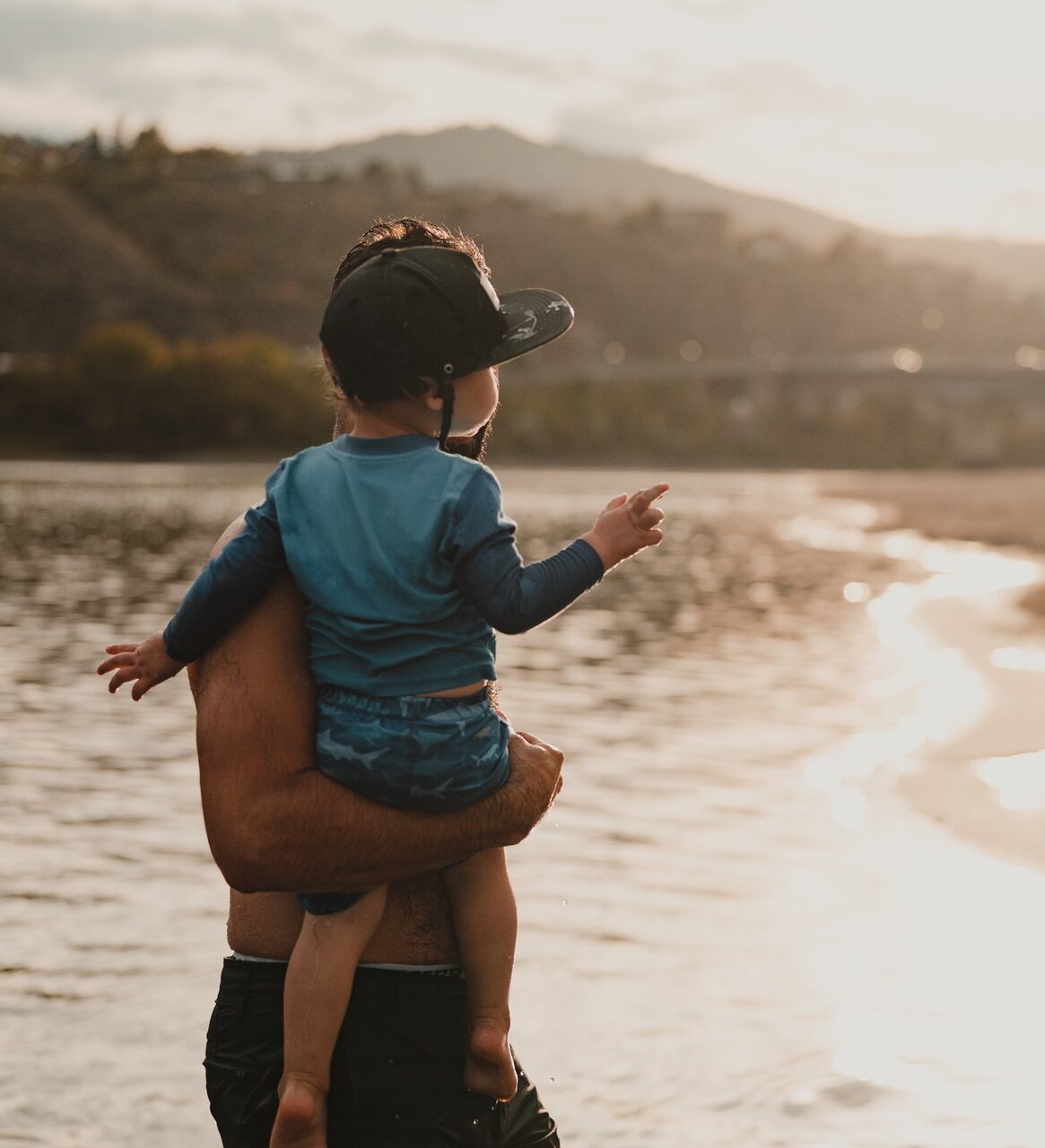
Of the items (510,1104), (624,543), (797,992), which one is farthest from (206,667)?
(797,992)

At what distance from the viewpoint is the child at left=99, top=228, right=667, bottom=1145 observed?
9.21 feet

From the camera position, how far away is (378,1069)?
3.03 meters

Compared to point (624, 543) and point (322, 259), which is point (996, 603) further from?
point (322, 259)

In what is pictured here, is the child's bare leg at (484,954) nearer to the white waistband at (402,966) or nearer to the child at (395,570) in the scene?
the white waistband at (402,966)

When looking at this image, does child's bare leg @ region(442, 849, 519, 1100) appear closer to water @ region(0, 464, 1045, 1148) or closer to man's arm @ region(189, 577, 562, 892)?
man's arm @ region(189, 577, 562, 892)

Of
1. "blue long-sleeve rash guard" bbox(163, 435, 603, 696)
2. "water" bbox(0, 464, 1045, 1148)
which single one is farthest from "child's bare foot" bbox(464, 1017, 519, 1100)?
"water" bbox(0, 464, 1045, 1148)

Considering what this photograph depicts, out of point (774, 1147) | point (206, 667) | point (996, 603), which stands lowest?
point (996, 603)

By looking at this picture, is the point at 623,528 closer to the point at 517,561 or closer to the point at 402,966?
the point at 517,561

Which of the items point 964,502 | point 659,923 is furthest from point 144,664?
point 964,502

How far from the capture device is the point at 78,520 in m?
49.4

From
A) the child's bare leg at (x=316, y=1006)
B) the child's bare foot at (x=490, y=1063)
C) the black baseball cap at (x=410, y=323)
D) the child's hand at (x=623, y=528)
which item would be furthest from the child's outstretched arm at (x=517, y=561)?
the child's bare foot at (x=490, y=1063)

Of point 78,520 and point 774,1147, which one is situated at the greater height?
point 774,1147

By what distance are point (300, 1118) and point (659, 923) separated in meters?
5.43

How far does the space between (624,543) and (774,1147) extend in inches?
126
